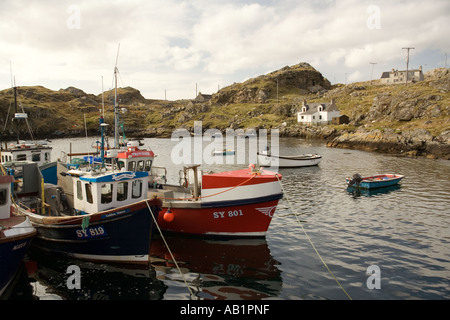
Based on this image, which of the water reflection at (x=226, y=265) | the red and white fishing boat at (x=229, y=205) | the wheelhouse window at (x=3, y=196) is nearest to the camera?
the water reflection at (x=226, y=265)

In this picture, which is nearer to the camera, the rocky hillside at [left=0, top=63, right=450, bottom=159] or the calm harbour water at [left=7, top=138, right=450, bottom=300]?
the calm harbour water at [left=7, top=138, right=450, bottom=300]

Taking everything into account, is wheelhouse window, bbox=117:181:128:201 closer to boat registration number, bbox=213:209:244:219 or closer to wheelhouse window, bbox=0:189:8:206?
wheelhouse window, bbox=0:189:8:206

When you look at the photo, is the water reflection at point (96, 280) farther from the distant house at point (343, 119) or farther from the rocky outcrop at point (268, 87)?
the rocky outcrop at point (268, 87)

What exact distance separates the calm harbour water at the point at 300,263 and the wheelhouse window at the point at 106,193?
308 cm

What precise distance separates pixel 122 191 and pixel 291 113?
122263mm

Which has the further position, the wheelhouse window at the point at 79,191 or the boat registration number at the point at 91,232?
the wheelhouse window at the point at 79,191

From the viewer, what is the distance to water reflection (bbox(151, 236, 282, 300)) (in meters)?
12.6

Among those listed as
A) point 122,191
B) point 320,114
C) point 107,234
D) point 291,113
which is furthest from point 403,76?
point 107,234

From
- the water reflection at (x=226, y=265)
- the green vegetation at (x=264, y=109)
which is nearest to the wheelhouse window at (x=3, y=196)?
the water reflection at (x=226, y=265)

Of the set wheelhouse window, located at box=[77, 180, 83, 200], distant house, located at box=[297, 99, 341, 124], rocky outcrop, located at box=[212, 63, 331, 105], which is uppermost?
rocky outcrop, located at box=[212, 63, 331, 105]

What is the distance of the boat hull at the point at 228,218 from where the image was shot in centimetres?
1691

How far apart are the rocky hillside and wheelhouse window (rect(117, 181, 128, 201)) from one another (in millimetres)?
16593

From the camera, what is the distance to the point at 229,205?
16.7 metres

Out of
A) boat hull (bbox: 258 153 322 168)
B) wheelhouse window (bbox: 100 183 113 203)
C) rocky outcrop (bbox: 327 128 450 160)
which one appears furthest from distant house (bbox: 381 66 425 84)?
wheelhouse window (bbox: 100 183 113 203)
